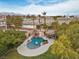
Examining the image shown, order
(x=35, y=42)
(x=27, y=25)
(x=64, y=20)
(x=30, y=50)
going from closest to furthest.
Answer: (x=30, y=50), (x=35, y=42), (x=27, y=25), (x=64, y=20)

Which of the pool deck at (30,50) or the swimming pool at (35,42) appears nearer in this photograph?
the pool deck at (30,50)

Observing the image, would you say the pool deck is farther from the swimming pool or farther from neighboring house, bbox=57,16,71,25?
neighboring house, bbox=57,16,71,25

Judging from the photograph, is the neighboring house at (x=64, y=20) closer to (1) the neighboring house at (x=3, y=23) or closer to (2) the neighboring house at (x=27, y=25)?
(2) the neighboring house at (x=27, y=25)

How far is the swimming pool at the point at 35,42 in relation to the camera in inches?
233

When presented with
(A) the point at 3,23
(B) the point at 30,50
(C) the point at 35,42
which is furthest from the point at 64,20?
(A) the point at 3,23

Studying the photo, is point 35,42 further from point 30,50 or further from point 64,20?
point 64,20

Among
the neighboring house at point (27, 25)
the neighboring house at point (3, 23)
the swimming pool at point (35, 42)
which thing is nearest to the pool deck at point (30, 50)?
the swimming pool at point (35, 42)

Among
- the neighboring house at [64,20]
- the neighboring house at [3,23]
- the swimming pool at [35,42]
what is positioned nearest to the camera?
the swimming pool at [35,42]

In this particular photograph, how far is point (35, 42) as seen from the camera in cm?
606

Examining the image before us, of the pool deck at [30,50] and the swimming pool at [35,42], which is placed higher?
the swimming pool at [35,42]

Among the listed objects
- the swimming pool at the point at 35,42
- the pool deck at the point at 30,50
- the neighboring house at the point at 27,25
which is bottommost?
the pool deck at the point at 30,50

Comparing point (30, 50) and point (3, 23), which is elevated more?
point (3, 23)

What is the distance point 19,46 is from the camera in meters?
5.98

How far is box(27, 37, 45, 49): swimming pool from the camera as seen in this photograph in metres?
Result: 5.92
